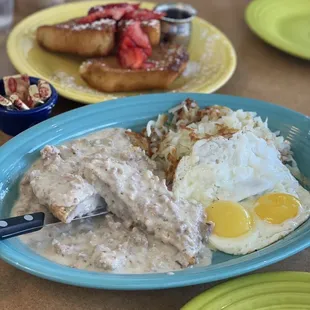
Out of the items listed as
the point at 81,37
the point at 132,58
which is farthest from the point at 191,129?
the point at 81,37

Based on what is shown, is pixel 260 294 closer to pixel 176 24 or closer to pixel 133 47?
pixel 133 47

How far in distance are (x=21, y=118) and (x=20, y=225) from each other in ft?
1.70

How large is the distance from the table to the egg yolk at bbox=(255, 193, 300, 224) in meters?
0.11

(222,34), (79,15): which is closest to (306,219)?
(222,34)

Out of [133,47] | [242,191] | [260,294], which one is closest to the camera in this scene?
[260,294]

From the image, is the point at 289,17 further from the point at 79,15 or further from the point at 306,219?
the point at 306,219

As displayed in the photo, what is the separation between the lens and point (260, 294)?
3.81 ft

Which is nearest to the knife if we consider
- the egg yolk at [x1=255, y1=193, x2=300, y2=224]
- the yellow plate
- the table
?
the table

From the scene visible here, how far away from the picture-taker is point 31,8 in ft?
8.57

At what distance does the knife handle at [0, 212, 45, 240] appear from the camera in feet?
3.79

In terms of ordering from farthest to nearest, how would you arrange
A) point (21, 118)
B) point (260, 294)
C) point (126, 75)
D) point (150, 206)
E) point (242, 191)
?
1. point (126, 75)
2. point (21, 118)
3. point (242, 191)
4. point (150, 206)
5. point (260, 294)

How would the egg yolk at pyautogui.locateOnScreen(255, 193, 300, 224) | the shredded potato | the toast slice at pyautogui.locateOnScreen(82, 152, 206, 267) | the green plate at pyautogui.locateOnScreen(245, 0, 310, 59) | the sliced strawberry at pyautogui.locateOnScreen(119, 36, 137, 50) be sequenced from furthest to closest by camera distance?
the green plate at pyautogui.locateOnScreen(245, 0, 310, 59) → the sliced strawberry at pyautogui.locateOnScreen(119, 36, 137, 50) → the shredded potato → the egg yolk at pyautogui.locateOnScreen(255, 193, 300, 224) → the toast slice at pyautogui.locateOnScreen(82, 152, 206, 267)

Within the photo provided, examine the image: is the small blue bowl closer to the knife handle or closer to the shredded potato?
the shredded potato

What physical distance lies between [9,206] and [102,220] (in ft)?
0.80
